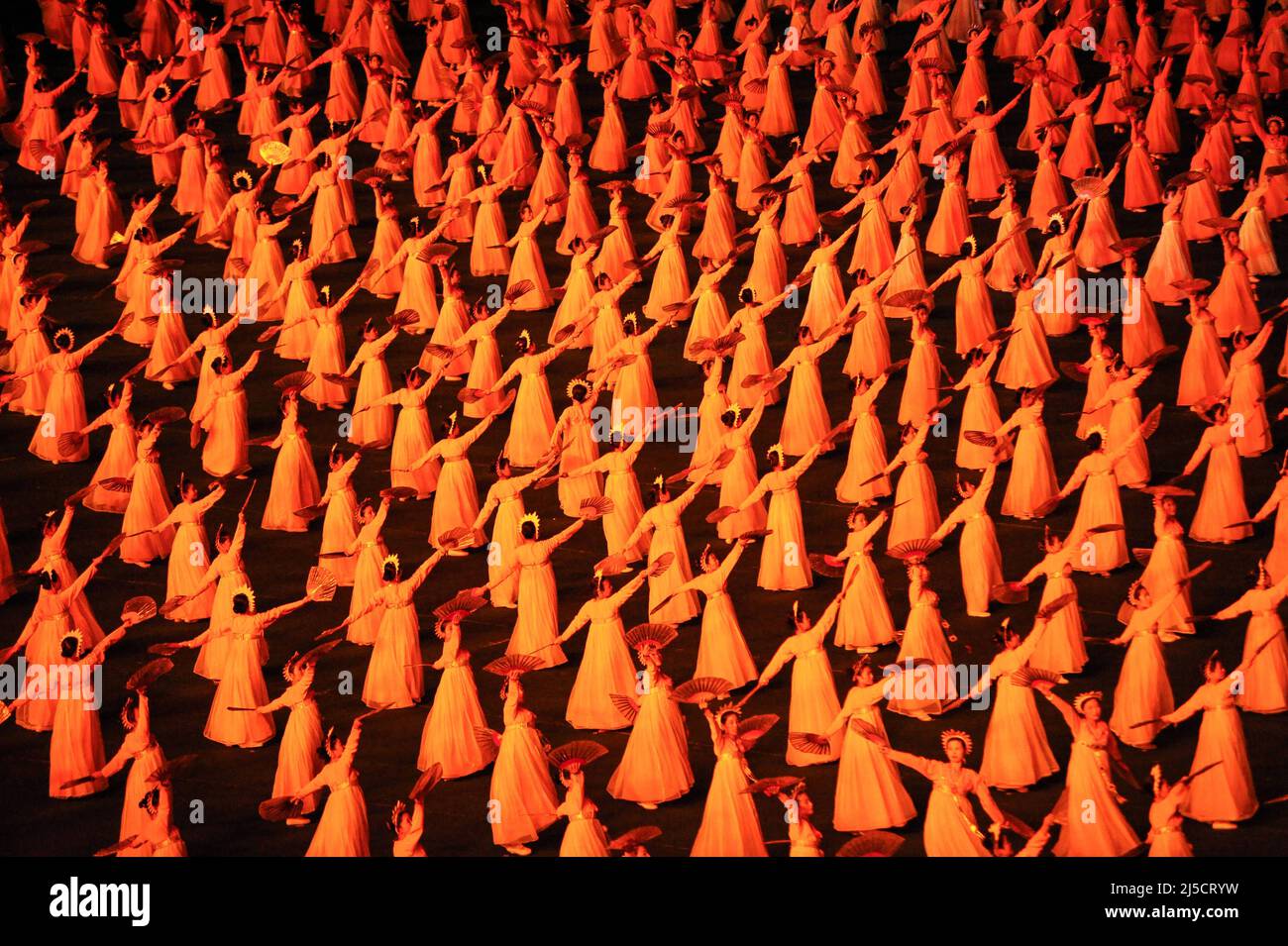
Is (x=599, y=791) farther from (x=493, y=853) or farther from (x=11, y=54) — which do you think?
(x=11, y=54)

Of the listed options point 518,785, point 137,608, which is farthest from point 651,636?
point 137,608

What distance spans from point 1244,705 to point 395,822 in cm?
609

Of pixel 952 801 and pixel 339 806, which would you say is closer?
pixel 952 801

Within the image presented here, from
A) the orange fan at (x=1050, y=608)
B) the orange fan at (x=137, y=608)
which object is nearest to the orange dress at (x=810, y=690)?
the orange fan at (x=1050, y=608)

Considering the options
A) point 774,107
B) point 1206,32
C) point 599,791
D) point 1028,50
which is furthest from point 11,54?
point 599,791

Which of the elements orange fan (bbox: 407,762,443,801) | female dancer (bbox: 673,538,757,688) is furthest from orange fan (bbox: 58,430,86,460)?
orange fan (bbox: 407,762,443,801)

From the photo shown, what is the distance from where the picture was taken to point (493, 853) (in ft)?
53.4

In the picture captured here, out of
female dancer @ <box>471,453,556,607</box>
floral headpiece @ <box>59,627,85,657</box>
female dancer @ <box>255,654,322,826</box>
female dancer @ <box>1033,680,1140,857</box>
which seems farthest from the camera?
female dancer @ <box>471,453,556,607</box>

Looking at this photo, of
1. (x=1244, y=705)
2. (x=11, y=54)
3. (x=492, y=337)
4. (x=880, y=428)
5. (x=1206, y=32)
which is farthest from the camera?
(x=11, y=54)

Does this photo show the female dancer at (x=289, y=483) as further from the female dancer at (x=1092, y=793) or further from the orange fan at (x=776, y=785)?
the female dancer at (x=1092, y=793)

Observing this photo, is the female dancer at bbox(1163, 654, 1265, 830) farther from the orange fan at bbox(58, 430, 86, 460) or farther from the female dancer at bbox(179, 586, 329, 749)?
the orange fan at bbox(58, 430, 86, 460)

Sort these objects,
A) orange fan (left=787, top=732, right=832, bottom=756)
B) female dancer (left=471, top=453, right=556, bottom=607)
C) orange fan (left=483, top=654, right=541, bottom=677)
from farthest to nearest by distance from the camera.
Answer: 1. female dancer (left=471, top=453, right=556, bottom=607)
2. orange fan (left=483, top=654, right=541, bottom=677)
3. orange fan (left=787, top=732, right=832, bottom=756)

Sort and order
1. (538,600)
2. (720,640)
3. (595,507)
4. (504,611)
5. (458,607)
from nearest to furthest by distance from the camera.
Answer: (458,607) < (720,640) < (595,507) < (538,600) < (504,611)

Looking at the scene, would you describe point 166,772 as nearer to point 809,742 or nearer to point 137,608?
point 137,608
